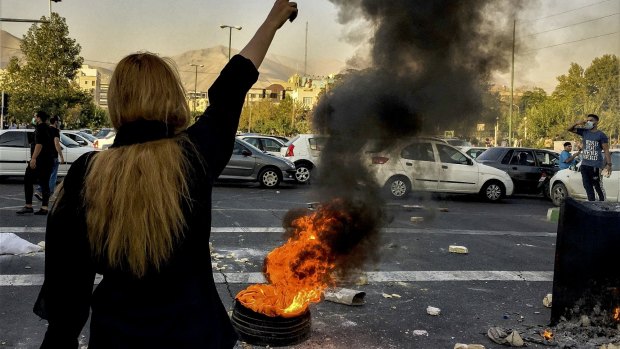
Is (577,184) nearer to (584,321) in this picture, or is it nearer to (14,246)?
(584,321)

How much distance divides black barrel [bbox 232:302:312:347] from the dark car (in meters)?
13.4

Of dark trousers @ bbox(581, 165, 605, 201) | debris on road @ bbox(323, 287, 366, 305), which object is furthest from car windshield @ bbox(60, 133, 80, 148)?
dark trousers @ bbox(581, 165, 605, 201)

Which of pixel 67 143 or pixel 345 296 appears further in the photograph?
pixel 67 143

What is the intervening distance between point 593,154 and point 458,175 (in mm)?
3751

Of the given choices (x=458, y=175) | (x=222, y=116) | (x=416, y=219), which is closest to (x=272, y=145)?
(x=458, y=175)

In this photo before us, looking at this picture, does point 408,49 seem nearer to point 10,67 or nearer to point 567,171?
point 567,171

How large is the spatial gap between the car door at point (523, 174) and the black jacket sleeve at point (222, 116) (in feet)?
51.2

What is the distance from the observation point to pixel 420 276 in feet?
21.3

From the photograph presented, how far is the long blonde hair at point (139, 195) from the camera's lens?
1.56 metres

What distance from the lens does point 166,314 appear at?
163 centimetres

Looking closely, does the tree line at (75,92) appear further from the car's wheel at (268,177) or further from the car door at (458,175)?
the car's wheel at (268,177)

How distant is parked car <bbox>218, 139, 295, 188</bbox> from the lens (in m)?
15.5

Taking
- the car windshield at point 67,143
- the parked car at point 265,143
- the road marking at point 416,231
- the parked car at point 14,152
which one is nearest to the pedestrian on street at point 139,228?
the road marking at point 416,231

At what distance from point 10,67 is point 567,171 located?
32131 mm
